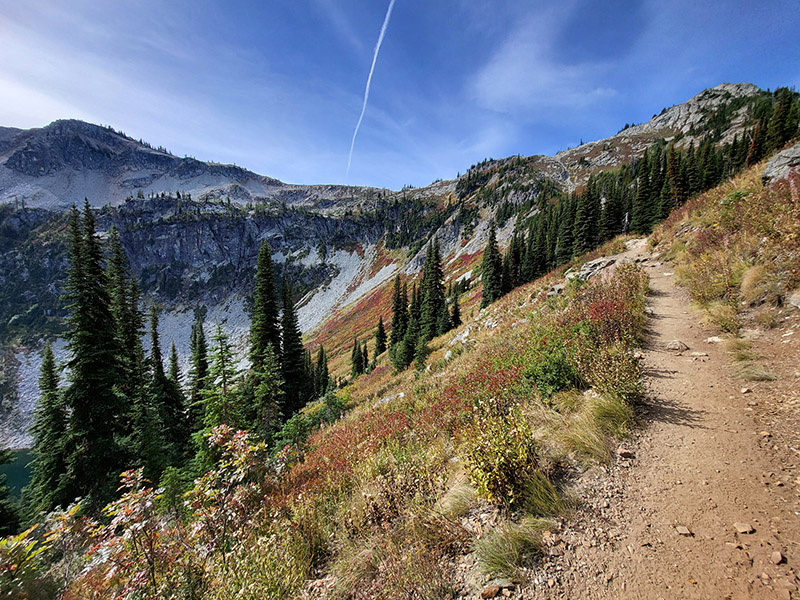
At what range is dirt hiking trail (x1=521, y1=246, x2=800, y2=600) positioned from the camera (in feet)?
7.99

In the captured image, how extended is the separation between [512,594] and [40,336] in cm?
23567

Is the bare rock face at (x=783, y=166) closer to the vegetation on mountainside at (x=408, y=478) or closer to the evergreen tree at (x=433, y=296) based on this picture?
the vegetation on mountainside at (x=408, y=478)

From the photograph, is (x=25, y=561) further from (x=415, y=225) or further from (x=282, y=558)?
(x=415, y=225)

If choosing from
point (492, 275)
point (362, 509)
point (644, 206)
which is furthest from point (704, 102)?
point (362, 509)

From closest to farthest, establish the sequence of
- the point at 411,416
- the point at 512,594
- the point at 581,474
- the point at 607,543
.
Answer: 1. the point at 512,594
2. the point at 607,543
3. the point at 581,474
4. the point at 411,416

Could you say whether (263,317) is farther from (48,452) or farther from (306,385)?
(48,452)

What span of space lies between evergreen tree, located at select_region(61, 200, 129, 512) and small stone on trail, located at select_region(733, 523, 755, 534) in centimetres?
2172

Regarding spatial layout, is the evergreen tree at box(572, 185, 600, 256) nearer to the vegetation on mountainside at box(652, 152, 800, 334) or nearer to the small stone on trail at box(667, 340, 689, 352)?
the vegetation on mountainside at box(652, 152, 800, 334)

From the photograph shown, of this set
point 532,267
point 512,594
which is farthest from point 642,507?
point 532,267

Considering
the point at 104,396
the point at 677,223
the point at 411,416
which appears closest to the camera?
the point at 411,416

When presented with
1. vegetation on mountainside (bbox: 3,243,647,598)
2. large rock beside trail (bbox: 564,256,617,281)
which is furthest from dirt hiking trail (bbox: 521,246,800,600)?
large rock beside trail (bbox: 564,256,617,281)

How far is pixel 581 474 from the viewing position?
151 inches

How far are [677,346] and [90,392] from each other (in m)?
24.5

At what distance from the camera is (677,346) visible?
6816 millimetres
